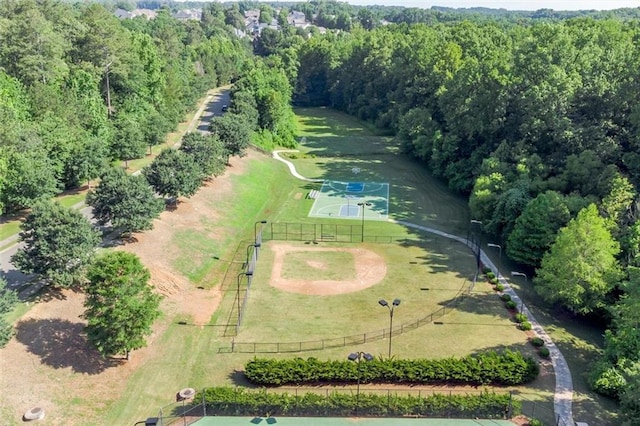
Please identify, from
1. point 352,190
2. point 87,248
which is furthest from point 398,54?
point 87,248

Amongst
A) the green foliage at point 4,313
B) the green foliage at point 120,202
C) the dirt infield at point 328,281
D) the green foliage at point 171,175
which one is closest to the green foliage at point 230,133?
the green foliage at point 171,175

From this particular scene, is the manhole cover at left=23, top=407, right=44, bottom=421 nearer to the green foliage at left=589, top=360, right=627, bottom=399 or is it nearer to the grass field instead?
the grass field

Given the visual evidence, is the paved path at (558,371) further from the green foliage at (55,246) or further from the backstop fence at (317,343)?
→ the green foliage at (55,246)

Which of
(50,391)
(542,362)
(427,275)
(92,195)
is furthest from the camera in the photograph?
(427,275)

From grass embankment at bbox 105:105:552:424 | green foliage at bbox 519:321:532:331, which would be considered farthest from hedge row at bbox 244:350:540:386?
green foliage at bbox 519:321:532:331

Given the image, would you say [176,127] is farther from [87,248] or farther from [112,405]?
[112,405]
